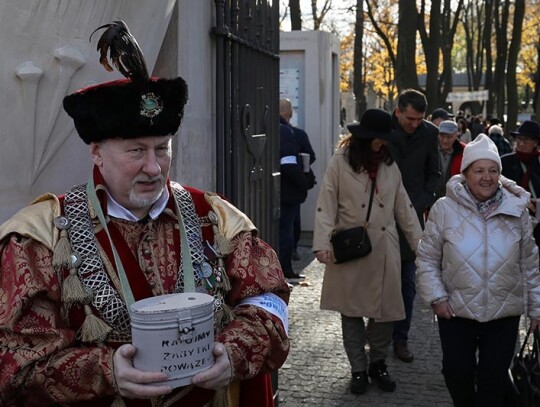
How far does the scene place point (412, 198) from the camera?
20.5 ft

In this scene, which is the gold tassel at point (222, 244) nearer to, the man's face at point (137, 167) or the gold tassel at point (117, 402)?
the man's face at point (137, 167)

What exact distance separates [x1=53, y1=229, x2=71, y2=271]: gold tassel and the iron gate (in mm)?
1863

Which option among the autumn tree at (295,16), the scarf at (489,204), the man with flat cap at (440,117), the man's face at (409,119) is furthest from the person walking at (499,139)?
the scarf at (489,204)

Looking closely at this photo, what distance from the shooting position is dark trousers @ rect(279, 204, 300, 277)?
883 centimetres

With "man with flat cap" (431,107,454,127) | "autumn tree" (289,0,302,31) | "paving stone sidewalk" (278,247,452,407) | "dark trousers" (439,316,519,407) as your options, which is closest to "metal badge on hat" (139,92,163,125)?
"dark trousers" (439,316,519,407)

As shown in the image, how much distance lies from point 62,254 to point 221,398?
0.68 metres

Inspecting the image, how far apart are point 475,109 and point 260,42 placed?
34100mm

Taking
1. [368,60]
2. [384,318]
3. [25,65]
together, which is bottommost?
[384,318]

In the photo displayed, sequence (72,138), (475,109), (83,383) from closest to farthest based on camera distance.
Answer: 1. (83,383)
2. (72,138)
3. (475,109)

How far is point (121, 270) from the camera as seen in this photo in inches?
92.4

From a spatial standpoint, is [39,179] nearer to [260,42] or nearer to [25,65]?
[25,65]

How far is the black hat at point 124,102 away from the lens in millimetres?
2305

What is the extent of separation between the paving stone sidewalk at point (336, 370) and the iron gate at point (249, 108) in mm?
1092

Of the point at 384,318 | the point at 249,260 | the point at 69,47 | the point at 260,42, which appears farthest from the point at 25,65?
the point at 384,318
